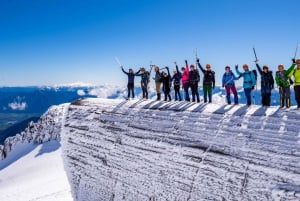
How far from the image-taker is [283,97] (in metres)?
17.7

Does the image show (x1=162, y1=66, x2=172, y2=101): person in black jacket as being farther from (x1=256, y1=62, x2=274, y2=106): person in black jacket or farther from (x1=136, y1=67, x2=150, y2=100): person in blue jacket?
(x1=256, y1=62, x2=274, y2=106): person in black jacket

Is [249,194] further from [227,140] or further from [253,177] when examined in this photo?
[227,140]

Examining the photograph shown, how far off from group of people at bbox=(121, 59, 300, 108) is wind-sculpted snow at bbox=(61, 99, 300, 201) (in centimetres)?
226

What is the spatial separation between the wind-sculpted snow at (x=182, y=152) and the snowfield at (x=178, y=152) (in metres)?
0.04

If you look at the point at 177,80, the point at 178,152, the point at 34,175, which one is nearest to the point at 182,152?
the point at 178,152

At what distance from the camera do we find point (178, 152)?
16312 mm

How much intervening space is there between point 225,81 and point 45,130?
1056 inches

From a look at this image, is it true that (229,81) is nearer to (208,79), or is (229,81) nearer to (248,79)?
(248,79)

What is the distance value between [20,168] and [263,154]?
2824cm

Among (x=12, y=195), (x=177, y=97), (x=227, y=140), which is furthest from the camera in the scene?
(x=12, y=195)

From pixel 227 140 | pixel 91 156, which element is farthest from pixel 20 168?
pixel 227 140

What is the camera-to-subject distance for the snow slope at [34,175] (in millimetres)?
26625

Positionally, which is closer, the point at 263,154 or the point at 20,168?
the point at 263,154

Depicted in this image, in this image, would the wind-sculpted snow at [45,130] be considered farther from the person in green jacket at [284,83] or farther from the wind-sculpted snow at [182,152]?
the person in green jacket at [284,83]
